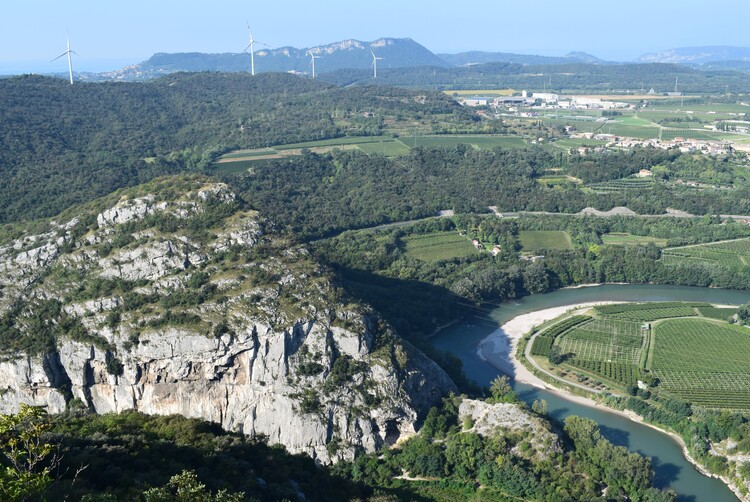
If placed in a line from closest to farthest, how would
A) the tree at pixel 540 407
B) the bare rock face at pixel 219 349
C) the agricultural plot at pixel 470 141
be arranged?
the bare rock face at pixel 219 349, the tree at pixel 540 407, the agricultural plot at pixel 470 141

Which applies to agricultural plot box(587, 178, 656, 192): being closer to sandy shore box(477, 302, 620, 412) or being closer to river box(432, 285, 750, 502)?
river box(432, 285, 750, 502)

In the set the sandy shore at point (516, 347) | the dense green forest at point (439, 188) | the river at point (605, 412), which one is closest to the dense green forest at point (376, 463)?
the river at point (605, 412)

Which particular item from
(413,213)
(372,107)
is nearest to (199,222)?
(413,213)

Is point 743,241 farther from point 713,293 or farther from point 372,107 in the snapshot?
point 372,107

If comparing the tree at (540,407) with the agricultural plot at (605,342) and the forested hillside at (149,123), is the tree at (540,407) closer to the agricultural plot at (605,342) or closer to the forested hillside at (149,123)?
the agricultural plot at (605,342)

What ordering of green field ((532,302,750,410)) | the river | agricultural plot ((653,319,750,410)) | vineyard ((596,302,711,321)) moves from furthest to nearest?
vineyard ((596,302,711,321)), green field ((532,302,750,410)), agricultural plot ((653,319,750,410)), the river

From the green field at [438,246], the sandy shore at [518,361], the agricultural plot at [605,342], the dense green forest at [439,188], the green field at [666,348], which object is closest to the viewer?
the sandy shore at [518,361]

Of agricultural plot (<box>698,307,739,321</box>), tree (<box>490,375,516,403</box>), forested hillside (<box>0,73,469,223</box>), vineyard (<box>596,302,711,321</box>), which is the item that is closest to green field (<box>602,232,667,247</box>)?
vineyard (<box>596,302,711,321</box>)
